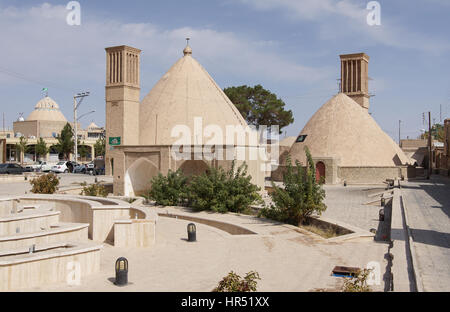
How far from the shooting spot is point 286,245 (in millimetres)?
9766

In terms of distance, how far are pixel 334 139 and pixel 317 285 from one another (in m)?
25.2

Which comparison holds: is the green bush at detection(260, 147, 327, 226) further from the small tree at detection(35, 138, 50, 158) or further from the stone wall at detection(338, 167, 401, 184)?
the small tree at detection(35, 138, 50, 158)

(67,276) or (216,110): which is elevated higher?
(216,110)

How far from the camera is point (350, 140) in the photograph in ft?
101

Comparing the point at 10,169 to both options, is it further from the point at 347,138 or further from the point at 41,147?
the point at 347,138

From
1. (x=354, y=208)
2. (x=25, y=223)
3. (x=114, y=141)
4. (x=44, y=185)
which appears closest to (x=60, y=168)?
(x=114, y=141)

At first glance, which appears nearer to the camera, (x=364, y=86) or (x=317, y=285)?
(x=317, y=285)

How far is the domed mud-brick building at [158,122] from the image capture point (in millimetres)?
20562

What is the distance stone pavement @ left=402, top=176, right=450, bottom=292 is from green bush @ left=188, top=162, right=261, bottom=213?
512 cm

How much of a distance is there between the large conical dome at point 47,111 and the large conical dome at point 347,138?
41518 mm

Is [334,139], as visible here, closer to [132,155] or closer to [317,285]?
[132,155]

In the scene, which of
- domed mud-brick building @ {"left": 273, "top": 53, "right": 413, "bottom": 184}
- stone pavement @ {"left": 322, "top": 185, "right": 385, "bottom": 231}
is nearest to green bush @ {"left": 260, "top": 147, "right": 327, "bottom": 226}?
stone pavement @ {"left": 322, "top": 185, "right": 385, "bottom": 231}

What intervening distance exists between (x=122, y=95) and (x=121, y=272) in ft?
52.9

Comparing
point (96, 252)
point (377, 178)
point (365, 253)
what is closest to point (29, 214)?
point (96, 252)
